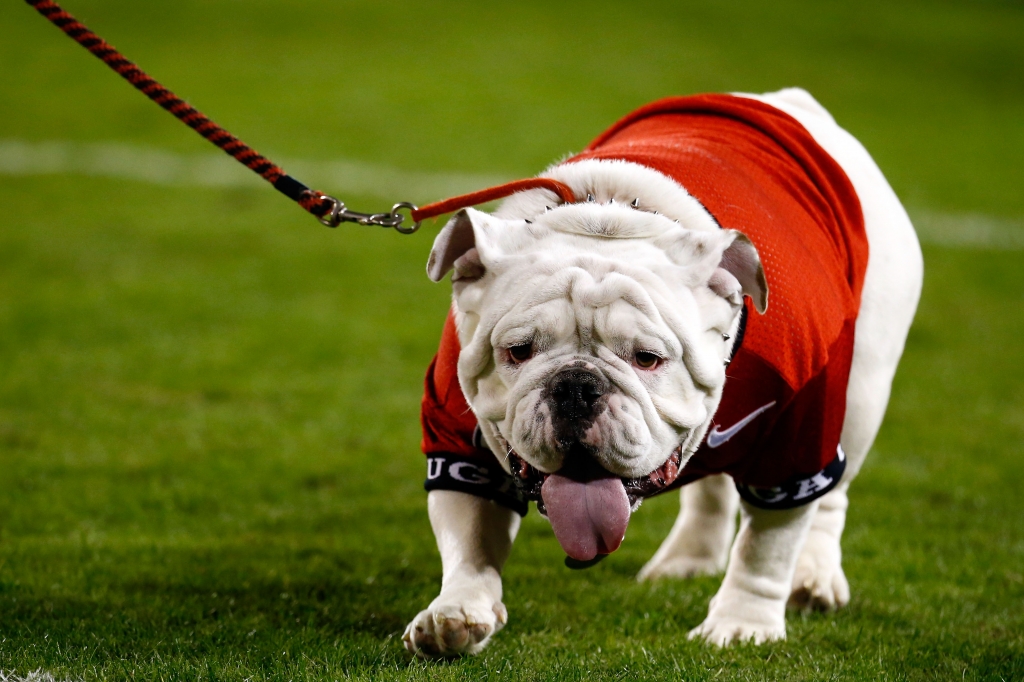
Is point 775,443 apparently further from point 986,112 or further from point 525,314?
point 986,112

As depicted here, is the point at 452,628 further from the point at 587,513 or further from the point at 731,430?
the point at 731,430

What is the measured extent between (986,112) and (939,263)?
1003 cm

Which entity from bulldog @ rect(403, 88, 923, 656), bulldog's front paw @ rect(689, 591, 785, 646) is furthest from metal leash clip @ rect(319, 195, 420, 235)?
bulldog's front paw @ rect(689, 591, 785, 646)

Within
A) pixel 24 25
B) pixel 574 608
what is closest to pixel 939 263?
pixel 574 608

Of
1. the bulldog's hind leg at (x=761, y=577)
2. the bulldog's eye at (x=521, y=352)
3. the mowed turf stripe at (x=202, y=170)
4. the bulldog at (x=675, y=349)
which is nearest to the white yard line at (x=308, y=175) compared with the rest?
the mowed turf stripe at (x=202, y=170)

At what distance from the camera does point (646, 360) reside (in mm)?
2689

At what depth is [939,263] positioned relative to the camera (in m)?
11.5

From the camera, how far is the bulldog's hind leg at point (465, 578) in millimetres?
3029

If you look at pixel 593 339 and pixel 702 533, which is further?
pixel 702 533

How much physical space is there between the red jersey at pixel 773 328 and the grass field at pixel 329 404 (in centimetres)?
52

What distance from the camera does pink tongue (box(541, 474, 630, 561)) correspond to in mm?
2701

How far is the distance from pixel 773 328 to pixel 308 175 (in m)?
11.3

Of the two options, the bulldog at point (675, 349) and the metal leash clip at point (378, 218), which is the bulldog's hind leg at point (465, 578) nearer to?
the bulldog at point (675, 349)

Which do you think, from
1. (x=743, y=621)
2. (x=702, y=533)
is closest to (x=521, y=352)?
→ (x=743, y=621)
